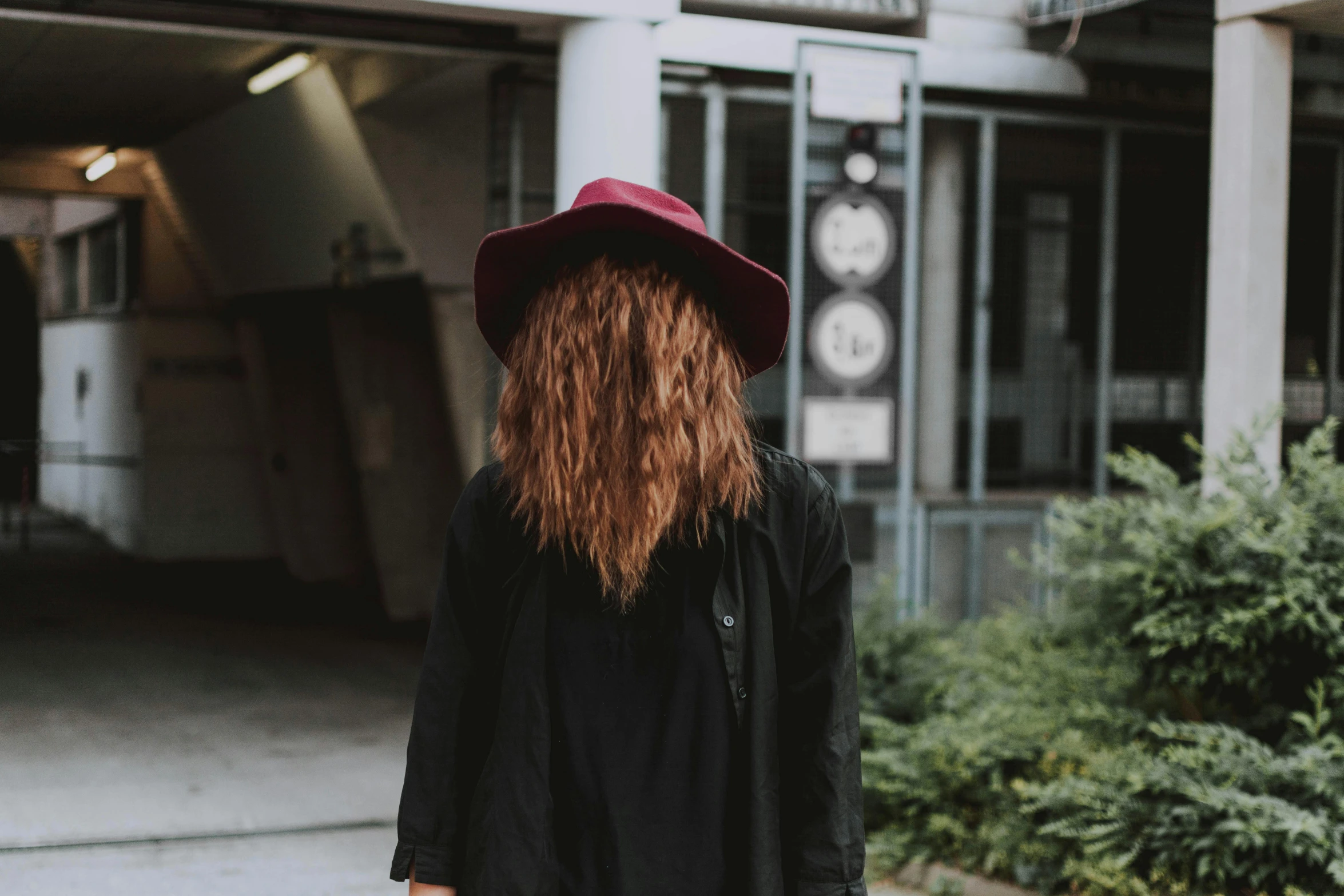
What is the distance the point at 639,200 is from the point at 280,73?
837 cm

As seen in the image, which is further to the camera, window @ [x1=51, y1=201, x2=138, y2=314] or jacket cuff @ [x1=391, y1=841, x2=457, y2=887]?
window @ [x1=51, y1=201, x2=138, y2=314]

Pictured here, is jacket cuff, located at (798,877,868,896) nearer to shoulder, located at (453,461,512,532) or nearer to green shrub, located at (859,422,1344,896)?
shoulder, located at (453,461,512,532)

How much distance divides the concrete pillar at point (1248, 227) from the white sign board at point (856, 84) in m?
1.54

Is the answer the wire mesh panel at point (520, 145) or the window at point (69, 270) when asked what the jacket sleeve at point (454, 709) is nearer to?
the wire mesh panel at point (520, 145)

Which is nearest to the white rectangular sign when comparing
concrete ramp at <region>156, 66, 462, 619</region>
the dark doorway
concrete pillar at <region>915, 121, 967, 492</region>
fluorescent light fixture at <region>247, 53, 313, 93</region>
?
concrete pillar at <region>915, 121, 967, 492</region>

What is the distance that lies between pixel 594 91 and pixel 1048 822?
3.45 meters

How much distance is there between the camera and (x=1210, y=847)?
169 inches

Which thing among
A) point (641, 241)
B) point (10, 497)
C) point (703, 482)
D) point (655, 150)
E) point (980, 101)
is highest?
point (980, 101)

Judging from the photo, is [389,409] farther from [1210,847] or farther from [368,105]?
[1210,847]

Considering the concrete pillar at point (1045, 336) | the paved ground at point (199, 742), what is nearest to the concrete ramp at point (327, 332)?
the paved ground at point (199, 742)

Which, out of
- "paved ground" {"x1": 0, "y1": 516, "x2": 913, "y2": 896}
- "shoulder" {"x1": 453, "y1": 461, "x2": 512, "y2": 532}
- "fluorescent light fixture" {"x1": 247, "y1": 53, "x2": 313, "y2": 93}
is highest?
"fluorescent light fixture" {"x1": 247, "y1": 53, "x2": 313, "y2": 93}

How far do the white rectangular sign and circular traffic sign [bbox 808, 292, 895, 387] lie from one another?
13 centimetres

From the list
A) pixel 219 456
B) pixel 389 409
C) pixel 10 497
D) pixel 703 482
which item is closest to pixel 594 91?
pixel 703 482

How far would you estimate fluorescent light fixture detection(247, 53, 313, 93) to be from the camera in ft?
30.1
